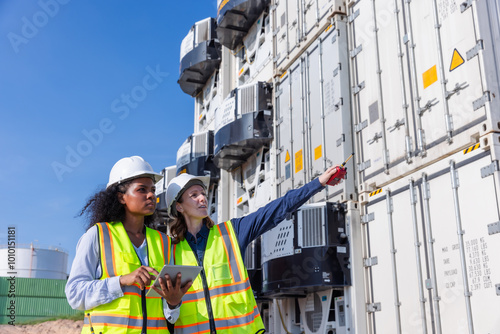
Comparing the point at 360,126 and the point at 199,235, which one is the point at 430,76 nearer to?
the point at 360,126

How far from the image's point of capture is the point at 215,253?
3627 mm

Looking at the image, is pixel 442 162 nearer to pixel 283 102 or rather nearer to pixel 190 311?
pixel 190 311

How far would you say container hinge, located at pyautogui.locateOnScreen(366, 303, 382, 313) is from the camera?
6.51 meters

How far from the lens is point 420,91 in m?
6.21

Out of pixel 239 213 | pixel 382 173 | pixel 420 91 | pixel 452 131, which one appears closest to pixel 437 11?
pixel 420 91

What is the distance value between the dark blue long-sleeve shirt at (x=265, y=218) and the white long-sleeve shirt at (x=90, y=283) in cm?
66

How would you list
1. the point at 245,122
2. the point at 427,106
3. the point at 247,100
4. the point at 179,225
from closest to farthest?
the point at 179,225, the point at 427,106, the point at 245,122, the point at 247,100

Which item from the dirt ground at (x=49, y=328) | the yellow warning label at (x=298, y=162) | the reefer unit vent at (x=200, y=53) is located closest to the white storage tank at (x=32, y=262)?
the dirt ground at (x=49, y=328)

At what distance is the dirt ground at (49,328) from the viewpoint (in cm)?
2733

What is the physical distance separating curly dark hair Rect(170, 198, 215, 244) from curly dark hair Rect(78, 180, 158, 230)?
505mm

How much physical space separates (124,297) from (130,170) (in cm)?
83

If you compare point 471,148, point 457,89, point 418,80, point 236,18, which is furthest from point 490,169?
point 236,18

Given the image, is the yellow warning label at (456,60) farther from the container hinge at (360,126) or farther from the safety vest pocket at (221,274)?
the safety vest pocket at (221,274)

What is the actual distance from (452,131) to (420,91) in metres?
0.77
